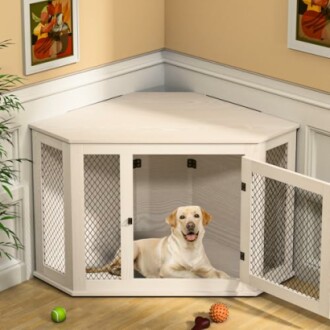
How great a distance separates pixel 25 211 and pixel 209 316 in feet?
3.71

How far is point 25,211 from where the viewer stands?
5809 millimetres

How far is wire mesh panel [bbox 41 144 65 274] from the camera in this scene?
5711 mm

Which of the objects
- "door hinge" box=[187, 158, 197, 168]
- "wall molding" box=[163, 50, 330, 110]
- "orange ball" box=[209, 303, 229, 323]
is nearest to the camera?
"orange ball" box=[209, 303, 229, 323]

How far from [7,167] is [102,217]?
561 mm

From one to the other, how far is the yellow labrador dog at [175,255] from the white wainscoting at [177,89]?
1.75 ft

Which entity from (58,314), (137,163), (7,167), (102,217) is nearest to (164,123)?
(137,163)

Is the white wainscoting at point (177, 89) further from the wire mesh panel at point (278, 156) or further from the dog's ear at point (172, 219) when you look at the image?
the dog's ear at point (172, 219)

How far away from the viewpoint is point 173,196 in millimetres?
5973

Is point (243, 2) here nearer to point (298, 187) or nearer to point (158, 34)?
point (158, 34)

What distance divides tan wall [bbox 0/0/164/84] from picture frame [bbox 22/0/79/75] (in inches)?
1.5

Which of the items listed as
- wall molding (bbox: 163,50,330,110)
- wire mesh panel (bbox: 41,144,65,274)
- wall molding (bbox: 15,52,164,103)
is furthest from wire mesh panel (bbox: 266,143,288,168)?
wire mesh panel (bbox: 41,144,65,274)

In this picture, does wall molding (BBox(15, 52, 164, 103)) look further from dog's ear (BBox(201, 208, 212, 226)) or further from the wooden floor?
the wooden floor

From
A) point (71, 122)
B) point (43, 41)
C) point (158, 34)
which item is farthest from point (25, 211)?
point (158, 34)

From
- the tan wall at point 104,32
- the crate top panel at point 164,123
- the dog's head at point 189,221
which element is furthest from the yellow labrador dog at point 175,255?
the tan wall at point 104,32
